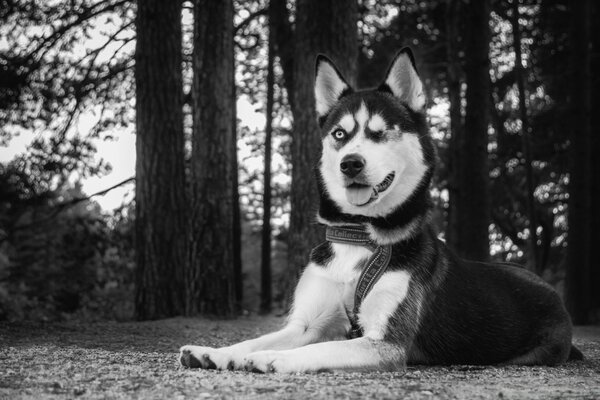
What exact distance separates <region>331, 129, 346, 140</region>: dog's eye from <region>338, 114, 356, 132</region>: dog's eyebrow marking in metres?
0.03

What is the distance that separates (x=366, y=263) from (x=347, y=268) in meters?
0.16

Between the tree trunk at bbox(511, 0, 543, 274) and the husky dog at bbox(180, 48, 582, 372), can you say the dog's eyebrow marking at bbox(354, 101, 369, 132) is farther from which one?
the tree trunk at bbox(511, 0, 543, 274)

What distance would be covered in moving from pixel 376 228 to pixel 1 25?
10.8 metres

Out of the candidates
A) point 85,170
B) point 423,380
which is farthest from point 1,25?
point 423,380

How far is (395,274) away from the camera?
460 centimetres

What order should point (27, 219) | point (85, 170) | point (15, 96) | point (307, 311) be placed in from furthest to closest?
point (27, 219) < point (85, 170) < point (15, 96) < point (307, 311)

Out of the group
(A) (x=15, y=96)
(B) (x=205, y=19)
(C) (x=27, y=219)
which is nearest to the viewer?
(B) (x=205, y=19)

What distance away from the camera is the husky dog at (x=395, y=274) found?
4531mm

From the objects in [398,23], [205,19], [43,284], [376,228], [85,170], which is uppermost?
[398,23]

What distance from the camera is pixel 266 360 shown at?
157 inches

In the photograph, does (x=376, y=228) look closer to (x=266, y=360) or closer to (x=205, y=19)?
(x=266, y=360)

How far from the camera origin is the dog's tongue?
4.68 m

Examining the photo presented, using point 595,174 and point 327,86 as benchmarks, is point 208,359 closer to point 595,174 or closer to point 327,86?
point 327,86

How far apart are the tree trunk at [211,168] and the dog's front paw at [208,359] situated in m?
6.24
